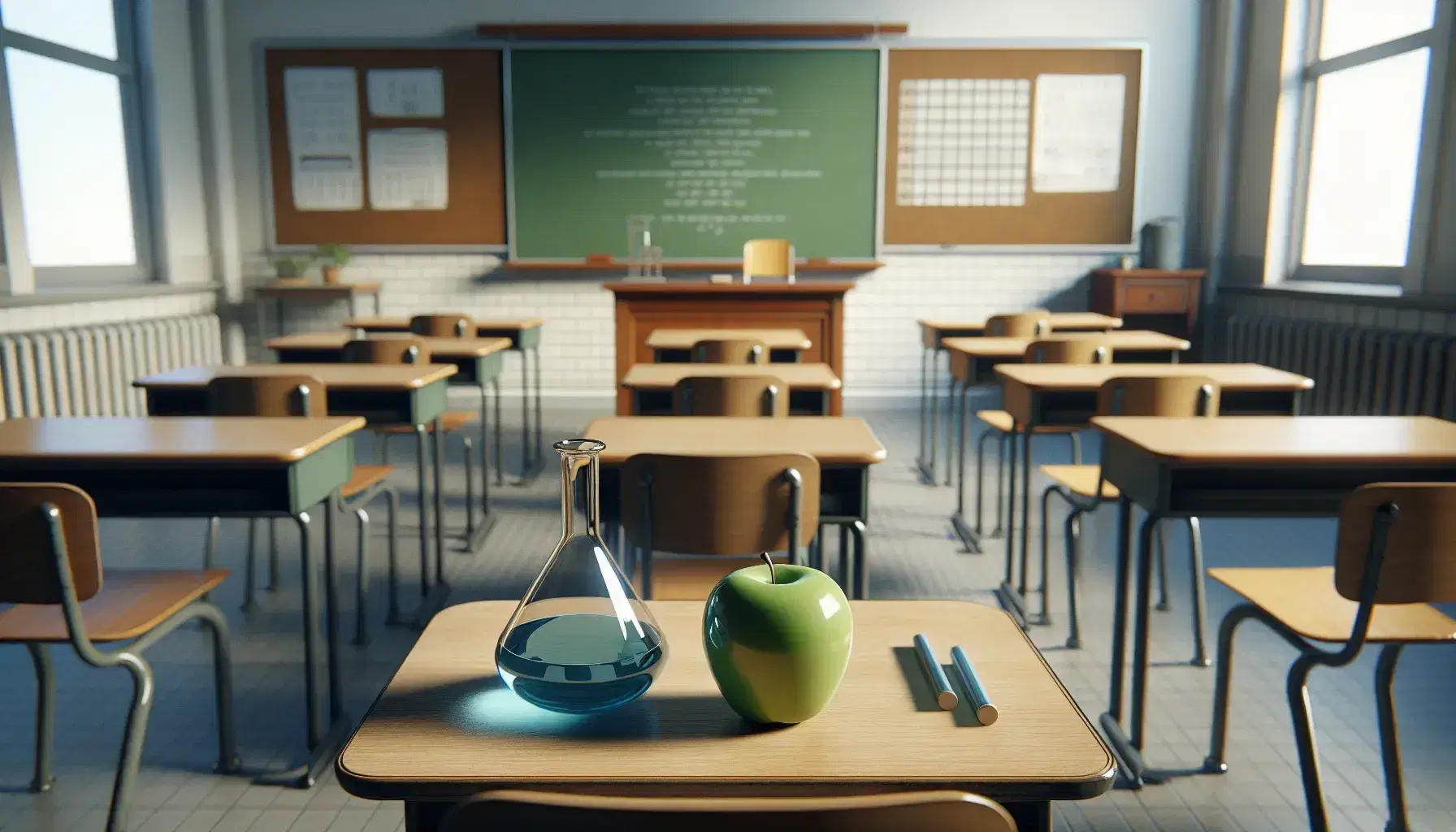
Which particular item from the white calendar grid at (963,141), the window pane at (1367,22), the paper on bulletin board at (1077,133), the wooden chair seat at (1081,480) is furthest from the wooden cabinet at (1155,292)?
the wooden chair seat at (1081,480)

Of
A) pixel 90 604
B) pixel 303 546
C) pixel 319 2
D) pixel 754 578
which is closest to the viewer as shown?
pixel 754 578

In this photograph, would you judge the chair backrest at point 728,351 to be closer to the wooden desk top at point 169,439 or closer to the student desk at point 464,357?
the student desk at point 464,357

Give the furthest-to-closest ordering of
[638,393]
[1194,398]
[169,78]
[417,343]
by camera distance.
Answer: [169,78], [417,343], [638,393], [1194,398]

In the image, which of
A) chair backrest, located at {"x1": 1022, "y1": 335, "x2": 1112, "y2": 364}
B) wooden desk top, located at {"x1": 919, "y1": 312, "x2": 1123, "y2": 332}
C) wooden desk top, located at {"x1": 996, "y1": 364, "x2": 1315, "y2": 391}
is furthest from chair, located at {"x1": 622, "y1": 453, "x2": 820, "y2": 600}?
wooden desk top, located at {"x1": 919, "y1": 312, "x2": 1123, "y2": 332}

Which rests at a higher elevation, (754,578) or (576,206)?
(576,206)

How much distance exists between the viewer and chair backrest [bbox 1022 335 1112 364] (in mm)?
3670

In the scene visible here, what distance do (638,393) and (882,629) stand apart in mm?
2164

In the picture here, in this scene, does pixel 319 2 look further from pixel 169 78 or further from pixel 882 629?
pixel 882 629

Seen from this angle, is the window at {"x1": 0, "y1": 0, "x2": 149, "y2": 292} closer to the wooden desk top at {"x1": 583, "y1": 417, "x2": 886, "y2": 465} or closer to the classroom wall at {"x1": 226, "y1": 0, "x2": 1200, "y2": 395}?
the classroom wall at {"x1": 226, "y1": 0, "x2": 1200, "y2": 395}

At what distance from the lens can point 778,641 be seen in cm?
77

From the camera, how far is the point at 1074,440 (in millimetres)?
3770

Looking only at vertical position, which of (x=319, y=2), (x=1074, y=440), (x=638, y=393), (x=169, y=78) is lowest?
(x=1074, y=440)

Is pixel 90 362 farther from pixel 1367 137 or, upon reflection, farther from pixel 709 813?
pixel 1367 137

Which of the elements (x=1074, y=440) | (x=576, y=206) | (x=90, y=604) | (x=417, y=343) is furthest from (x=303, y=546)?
(x=576, y=206)
